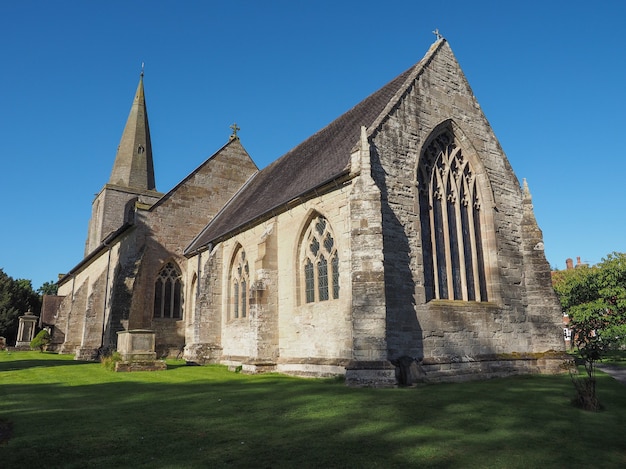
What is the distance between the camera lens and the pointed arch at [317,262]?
48.7 ft

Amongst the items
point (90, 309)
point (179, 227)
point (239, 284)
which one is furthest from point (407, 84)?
point (90, 309)

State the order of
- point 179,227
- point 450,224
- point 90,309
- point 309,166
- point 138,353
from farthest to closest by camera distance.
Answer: point 90,309, point 179,227, point 309,166, point 138,353, point 450,224

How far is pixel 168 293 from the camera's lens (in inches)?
976

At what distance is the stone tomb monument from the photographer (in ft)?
56.5

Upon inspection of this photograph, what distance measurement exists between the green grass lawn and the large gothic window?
3.78 meters

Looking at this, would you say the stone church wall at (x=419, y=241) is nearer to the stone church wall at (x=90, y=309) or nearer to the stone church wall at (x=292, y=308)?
the stone church wall at (x=292, y=308)

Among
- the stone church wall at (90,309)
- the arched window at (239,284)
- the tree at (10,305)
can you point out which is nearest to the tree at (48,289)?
the tree at (10,305)

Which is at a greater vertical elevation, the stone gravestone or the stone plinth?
the stone gravestone

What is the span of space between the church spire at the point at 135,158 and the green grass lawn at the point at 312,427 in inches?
1224

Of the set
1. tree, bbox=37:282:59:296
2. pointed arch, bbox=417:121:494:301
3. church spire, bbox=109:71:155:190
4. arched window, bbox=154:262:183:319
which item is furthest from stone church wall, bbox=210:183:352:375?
tree, bbox=37:282:59:296

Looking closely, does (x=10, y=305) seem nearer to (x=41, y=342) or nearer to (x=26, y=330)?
(x=26, y=330)

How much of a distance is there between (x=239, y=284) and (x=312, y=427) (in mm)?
13780

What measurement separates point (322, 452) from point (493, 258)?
1222 centimetres

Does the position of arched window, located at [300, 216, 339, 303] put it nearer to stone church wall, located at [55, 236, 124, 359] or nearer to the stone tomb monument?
the stone tomb monument
